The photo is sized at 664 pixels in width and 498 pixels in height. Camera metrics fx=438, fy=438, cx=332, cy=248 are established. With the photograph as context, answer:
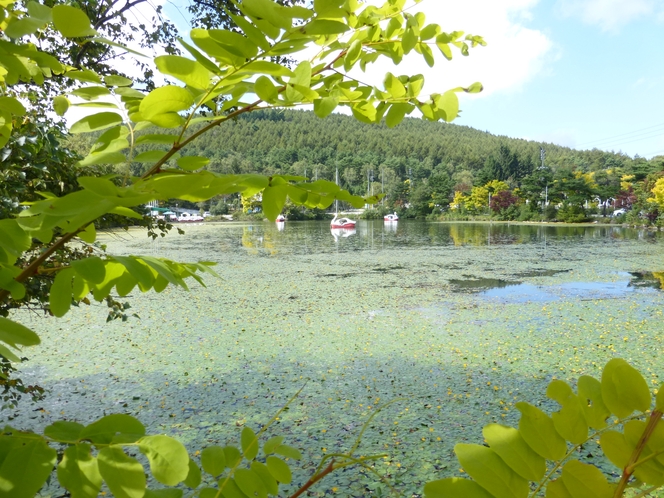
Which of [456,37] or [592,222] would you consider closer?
[456,37]

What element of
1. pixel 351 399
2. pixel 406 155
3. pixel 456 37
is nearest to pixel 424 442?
pixel 351 399

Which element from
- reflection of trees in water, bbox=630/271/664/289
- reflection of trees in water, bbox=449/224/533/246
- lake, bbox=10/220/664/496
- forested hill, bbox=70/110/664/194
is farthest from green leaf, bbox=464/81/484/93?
forested hill, bbox=70/110/664/194

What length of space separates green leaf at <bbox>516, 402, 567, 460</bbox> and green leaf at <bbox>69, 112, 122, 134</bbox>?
0.34 meters

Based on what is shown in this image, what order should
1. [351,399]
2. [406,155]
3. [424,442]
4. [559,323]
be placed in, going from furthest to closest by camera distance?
[406,155] → [559,323] → [351,399] → [424,442]

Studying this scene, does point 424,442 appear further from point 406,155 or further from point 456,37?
point 406,155

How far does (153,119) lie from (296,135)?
33252 mm

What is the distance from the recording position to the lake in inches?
88.1

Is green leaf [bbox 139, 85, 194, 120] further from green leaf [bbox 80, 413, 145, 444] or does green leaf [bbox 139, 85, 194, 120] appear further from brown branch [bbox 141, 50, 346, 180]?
green leaf [bbox 80, 413, 145, 444]

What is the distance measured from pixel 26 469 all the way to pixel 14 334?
0.08 m

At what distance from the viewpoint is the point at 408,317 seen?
4.37 metres

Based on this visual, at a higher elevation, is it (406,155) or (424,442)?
(406,155)

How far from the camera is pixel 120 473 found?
27 cm

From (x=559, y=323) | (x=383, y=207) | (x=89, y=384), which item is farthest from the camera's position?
(x=383, y=207)

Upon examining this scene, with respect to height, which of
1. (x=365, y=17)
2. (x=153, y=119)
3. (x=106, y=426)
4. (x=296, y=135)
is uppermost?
(x=296, y=135)
